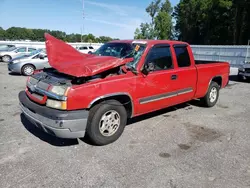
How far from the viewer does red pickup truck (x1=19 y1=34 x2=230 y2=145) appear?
3383 millimetres

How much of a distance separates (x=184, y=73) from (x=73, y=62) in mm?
2456

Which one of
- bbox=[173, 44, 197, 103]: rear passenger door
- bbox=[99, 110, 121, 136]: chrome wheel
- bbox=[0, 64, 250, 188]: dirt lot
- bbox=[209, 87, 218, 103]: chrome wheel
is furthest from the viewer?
bbox=[209, 87, 218, 103]: chrome wheel

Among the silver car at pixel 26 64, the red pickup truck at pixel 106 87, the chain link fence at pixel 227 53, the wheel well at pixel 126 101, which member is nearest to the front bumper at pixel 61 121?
the red pickup truck at pixel 106 87

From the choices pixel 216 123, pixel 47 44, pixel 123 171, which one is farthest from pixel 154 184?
pixel 47 44

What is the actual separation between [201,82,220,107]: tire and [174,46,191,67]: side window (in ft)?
4.41

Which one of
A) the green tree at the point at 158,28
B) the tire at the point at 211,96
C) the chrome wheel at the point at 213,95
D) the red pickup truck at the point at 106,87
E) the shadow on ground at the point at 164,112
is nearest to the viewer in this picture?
the red pickup truck at the point at 106,87

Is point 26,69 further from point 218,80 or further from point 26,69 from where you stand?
point 218,80

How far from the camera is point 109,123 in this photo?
387 centimetres

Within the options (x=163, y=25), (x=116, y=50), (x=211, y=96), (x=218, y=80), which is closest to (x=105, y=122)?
(x=116, y=50)

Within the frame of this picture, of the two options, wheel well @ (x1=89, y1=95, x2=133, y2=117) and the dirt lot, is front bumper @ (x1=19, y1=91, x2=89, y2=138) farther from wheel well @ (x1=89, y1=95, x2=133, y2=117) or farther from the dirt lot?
wheel well @ (x1=89, y1=95, x2=133, y2=117)

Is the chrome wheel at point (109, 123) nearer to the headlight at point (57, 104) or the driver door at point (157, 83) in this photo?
the driver door at point (157, 83)

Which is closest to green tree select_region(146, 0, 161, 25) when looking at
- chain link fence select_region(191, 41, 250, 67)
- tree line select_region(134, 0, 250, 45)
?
tree line select_region(134, 0, 250, 45)

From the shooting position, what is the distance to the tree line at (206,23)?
4044cm

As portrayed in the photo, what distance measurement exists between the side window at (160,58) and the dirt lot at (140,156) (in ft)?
4.22
